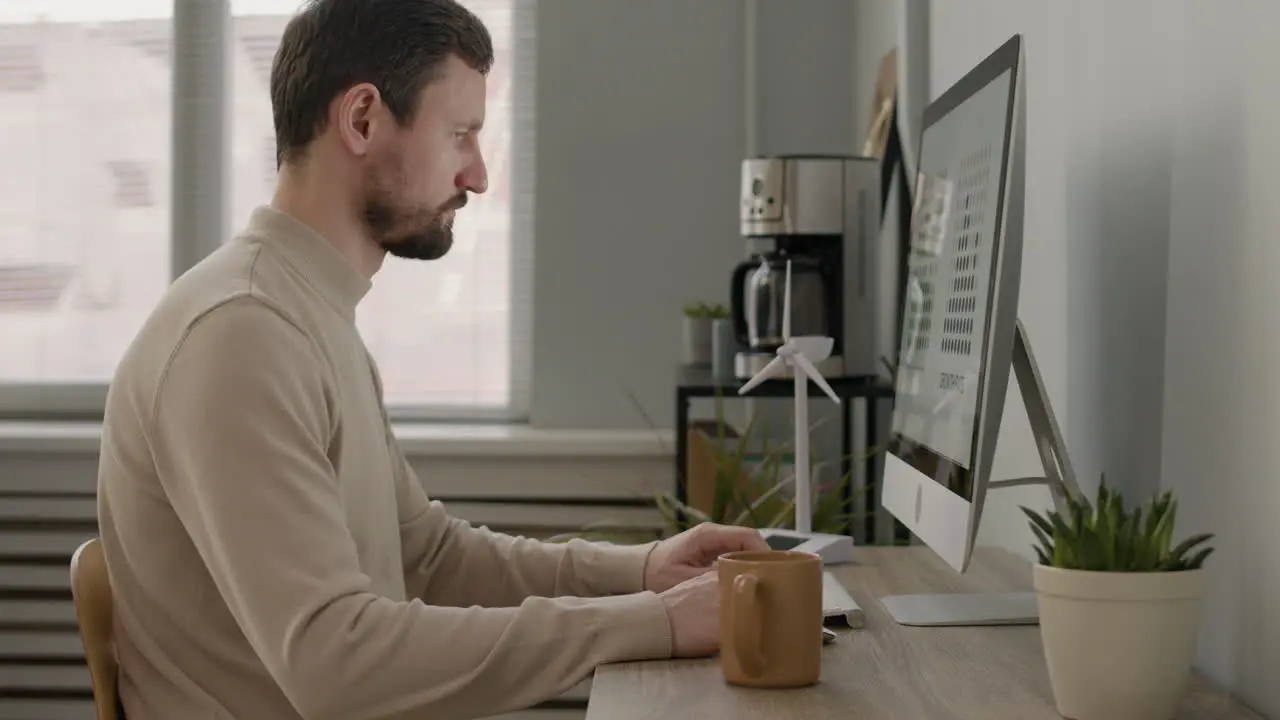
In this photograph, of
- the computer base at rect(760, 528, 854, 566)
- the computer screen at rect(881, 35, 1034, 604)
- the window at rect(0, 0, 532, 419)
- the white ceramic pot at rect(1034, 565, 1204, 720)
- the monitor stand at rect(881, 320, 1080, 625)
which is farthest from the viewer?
the window at rect(0, 0, 532, 419)

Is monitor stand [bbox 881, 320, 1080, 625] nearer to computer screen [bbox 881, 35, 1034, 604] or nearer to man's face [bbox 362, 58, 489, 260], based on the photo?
computer screen [bbox 881, 35, 1034, 604]

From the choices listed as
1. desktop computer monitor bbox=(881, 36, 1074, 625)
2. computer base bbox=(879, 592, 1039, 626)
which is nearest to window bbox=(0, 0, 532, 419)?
desktop computer monitor bbox=(881, 36, 1074, 625)

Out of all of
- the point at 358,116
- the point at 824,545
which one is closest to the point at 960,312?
the point at 824,545

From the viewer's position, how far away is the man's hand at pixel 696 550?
55.1 inches

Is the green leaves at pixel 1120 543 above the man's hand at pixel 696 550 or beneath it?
above

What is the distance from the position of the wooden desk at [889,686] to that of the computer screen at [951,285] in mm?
132

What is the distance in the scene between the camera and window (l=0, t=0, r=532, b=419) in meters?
3.54

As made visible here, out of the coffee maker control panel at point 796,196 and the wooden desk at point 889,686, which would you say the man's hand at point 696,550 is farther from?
the coffee maker control panel at point 796,196

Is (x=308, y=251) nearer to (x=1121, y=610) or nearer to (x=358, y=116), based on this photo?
(x=358, y=116)

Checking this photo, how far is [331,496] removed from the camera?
1225 millimetres

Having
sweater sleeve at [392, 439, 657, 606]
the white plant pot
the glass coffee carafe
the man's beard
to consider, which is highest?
the man's beard

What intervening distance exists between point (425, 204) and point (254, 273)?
222 mm

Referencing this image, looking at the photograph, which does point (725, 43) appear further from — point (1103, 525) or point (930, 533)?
point (1103, 525)

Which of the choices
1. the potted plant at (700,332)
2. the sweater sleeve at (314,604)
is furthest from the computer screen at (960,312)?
the potted plant at (700,332)
